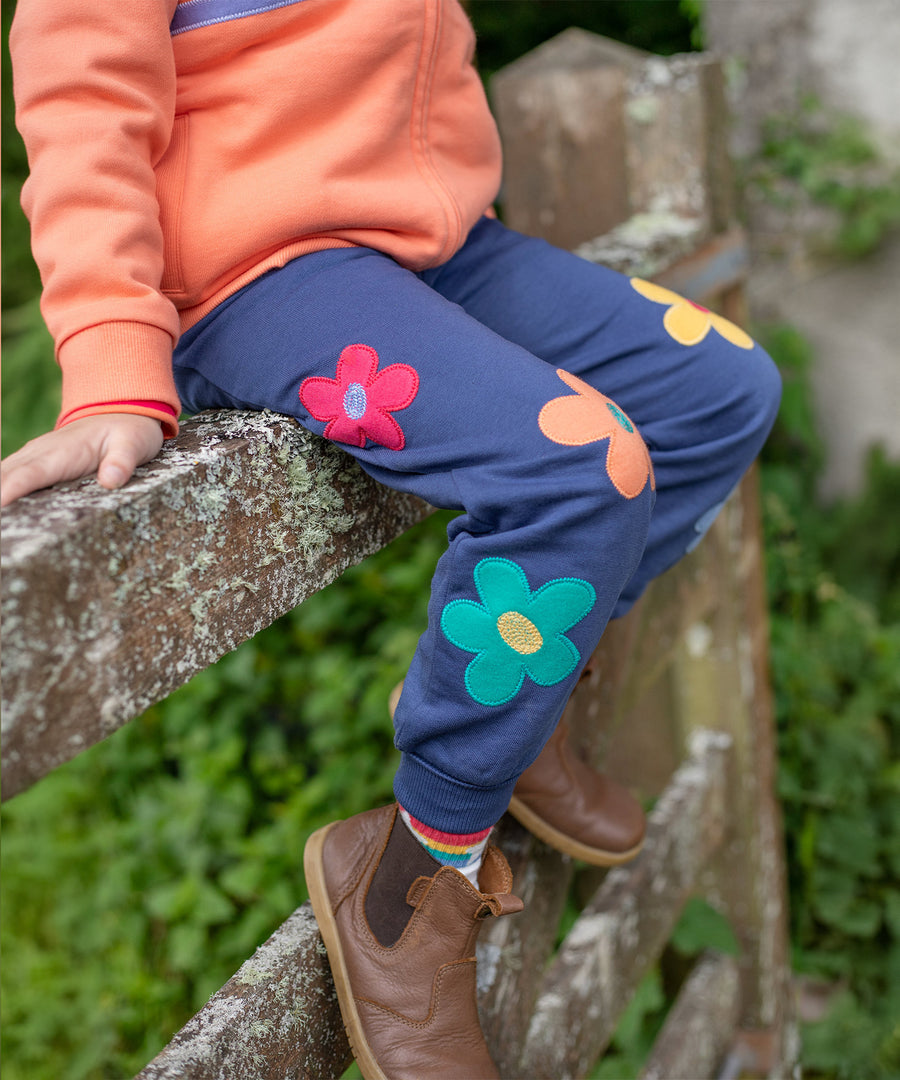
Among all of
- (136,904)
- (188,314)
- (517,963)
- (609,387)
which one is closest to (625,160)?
(609,387)

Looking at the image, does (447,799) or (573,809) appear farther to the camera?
(573,809)

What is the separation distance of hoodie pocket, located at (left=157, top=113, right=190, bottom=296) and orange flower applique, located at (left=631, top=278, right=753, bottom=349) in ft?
1.94

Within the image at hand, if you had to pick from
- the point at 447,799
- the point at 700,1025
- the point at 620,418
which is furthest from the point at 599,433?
the point at 700,1025

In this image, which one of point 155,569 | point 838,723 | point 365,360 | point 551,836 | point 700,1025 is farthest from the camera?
point 838,723

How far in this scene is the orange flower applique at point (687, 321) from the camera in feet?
4.08

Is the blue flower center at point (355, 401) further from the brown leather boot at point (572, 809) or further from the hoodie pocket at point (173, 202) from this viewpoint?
the brown leather boot at point (572, 809)

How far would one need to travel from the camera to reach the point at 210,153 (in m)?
1.02

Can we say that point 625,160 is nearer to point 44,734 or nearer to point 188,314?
point 188,314

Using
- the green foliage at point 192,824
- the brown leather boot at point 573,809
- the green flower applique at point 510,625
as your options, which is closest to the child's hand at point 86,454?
the green flower applique at point 510,625

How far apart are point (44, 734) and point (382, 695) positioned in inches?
68.1

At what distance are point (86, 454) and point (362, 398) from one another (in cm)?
27

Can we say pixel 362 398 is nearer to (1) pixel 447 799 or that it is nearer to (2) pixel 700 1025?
(1) pixel 447 799

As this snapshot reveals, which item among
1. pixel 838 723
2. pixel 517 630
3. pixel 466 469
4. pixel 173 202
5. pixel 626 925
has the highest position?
pixel 173 202

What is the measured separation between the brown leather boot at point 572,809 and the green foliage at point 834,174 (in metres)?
2.07
